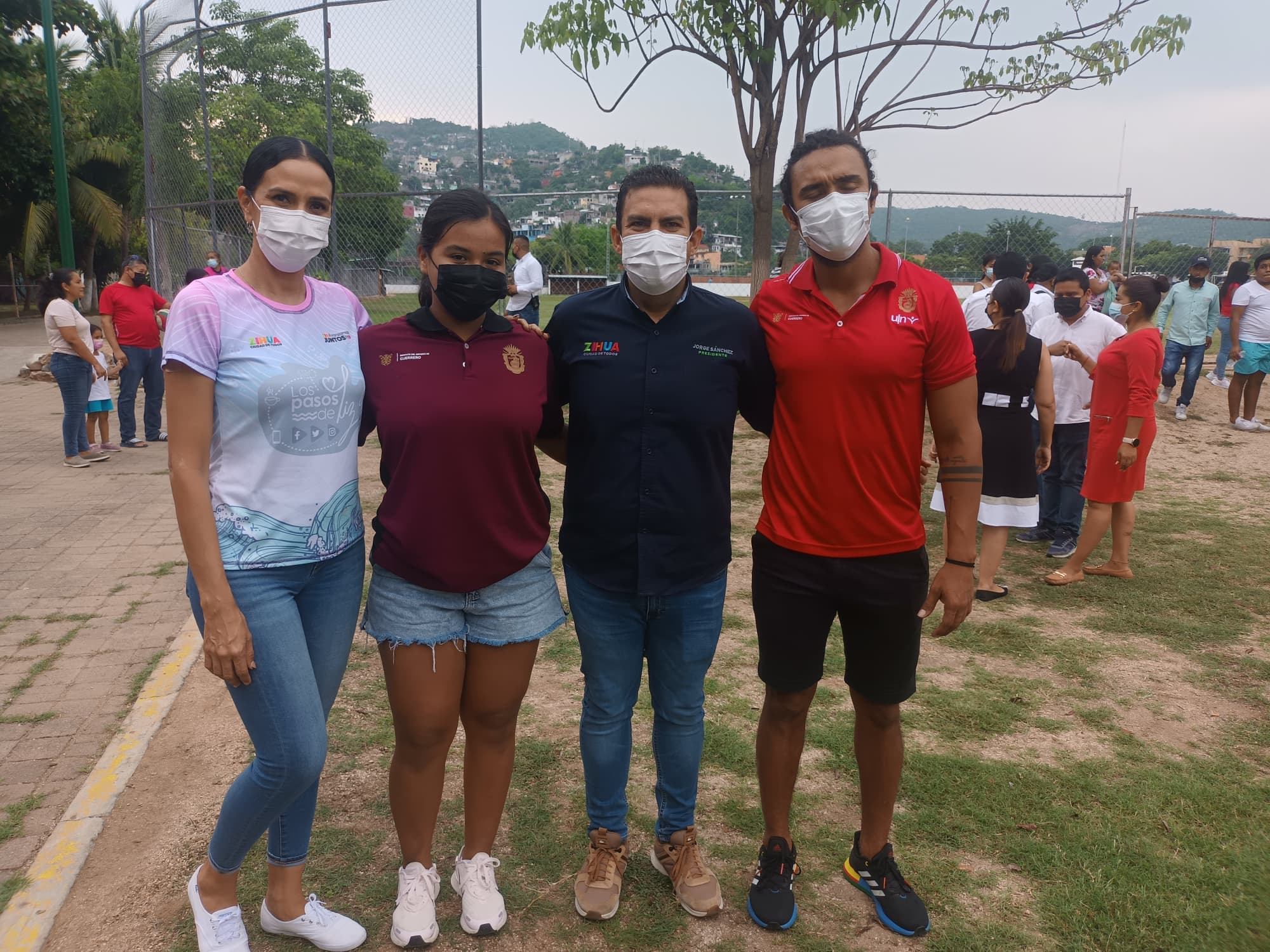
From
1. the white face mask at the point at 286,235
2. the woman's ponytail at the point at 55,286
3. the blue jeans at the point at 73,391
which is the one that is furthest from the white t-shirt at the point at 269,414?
the woman's ponytail at the point at 55,286

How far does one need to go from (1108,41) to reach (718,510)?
7433mm

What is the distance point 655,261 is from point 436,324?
0.64 metres

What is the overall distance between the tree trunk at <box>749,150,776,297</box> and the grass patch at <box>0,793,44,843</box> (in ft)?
23.3

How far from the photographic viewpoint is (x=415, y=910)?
2.60m

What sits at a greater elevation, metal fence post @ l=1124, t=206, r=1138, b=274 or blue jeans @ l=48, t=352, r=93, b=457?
metal fence post @ l=1124, t=206, r=1138, b=274

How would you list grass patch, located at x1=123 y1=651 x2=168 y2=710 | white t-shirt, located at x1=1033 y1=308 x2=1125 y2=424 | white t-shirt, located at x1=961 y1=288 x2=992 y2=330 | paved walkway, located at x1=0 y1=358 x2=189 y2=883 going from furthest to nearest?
white t-shirt, located at x1=961 y1=288 x2=992 y2=330
white t-shirt, located at x1=1033 y1=308 x2=1125 y2=424
grass patch, located at x1=123 y1=651 x2=168 y2=710
paved walkway, located at x1=0 y1=358 x2=189 y2=883

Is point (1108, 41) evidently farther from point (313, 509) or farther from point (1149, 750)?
point (313, 509)

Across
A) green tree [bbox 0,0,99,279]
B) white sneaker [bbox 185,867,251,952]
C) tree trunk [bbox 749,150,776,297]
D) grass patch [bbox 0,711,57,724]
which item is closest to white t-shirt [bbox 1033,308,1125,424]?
tree trunk [bbox 749,150,776,297]

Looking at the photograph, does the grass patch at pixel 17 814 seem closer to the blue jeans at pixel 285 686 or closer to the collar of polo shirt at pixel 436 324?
the blue jeans at pixel 285 686

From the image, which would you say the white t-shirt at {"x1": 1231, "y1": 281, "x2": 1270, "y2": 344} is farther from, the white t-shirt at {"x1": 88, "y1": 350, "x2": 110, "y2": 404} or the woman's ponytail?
the woman's ponytail

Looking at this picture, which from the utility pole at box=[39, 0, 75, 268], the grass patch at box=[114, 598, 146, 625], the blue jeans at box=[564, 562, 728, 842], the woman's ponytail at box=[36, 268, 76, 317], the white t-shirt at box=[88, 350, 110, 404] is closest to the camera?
the blue jeans at box=[564, 562, 728, 842]

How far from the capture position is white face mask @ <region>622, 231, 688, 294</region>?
2539 millimetres

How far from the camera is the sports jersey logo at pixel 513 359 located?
2486mm

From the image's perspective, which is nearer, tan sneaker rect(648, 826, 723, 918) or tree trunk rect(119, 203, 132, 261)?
tan sneaker rect(648, 826, 723, 918)
